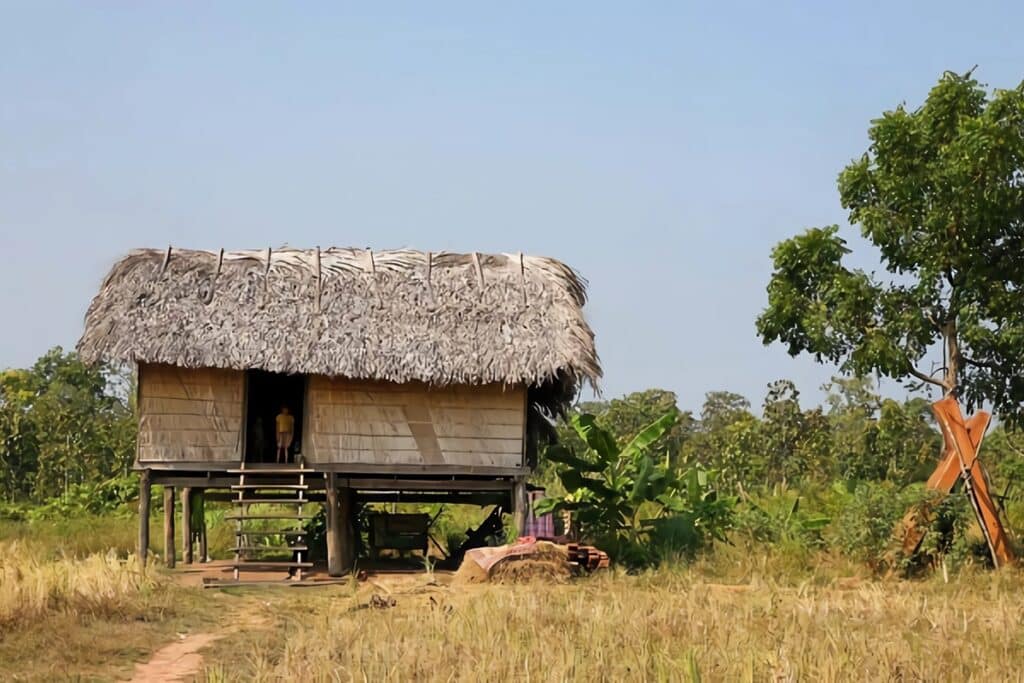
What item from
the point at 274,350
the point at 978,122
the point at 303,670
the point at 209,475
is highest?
the point at 978,122

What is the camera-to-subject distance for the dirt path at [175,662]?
306 inches

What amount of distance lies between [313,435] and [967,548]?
6551 millimetres

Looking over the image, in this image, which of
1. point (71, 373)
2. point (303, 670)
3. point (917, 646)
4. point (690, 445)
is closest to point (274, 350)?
point (303, 670)

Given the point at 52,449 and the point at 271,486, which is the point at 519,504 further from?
the point at 52,449

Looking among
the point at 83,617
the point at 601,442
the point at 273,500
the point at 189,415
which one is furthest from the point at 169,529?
the point at 83,617

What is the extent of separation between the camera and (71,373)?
3131cm

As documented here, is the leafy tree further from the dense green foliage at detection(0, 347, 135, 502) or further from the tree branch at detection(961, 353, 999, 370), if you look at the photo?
the dense green foliage at detection(0, 347, 135, 502)

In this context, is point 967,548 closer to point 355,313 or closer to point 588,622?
point 588,622

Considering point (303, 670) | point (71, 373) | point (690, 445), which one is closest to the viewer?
point (303, 670)

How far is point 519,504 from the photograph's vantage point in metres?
14.3

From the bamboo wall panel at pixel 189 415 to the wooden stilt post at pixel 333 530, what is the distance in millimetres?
1001

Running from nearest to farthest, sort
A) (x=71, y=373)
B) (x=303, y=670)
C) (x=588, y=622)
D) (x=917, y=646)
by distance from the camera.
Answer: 1. (x=303, y=670)
2. (x=917, y=646)
3. (x=588, y=622)
4. (x=71, y=373)

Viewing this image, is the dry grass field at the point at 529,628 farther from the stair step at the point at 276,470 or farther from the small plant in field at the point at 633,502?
the small plant in field at the point at 633,502

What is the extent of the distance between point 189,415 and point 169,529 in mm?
1655
